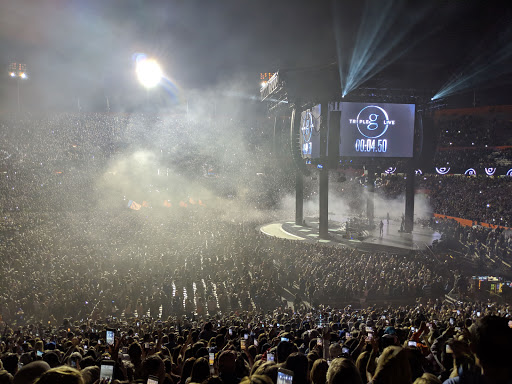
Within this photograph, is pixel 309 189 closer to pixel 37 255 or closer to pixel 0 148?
pixel 37 255

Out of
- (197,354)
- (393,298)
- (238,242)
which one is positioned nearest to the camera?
(197,354)

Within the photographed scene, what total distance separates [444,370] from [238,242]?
16174mm

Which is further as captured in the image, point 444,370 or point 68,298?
point 68,298

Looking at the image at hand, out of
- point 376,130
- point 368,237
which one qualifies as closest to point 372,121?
point 376,130

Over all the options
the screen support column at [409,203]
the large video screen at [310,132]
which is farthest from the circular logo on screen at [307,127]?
the screen support column at [409,203]

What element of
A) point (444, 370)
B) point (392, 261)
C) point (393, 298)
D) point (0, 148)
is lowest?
point (393, 298)

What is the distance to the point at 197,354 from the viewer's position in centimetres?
376

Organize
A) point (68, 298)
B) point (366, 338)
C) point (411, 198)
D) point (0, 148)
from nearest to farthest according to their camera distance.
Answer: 1. point (366, 338)
2. point (68, 298)
3. point (411, 198)
4. point (0, 148)

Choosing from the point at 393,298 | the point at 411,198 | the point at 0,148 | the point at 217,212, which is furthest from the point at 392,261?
the point at 0,148

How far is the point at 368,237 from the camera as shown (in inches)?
907

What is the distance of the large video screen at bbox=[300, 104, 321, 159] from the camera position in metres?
21.8

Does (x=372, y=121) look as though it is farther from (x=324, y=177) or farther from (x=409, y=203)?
(x=409, y=203)

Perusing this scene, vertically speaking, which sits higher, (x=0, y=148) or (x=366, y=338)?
(x=0, y=148)

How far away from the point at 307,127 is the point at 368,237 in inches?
302
